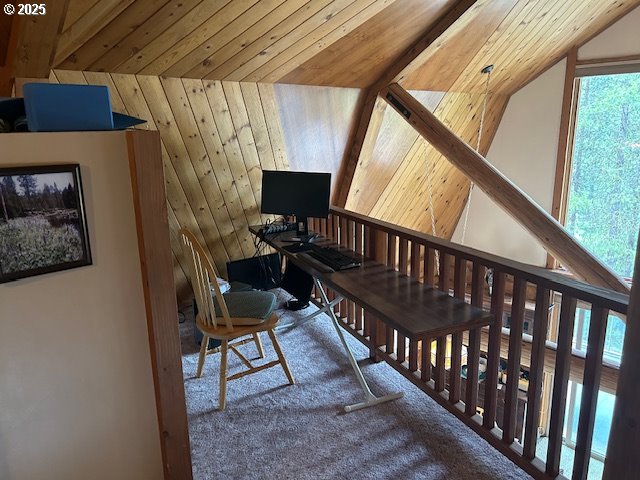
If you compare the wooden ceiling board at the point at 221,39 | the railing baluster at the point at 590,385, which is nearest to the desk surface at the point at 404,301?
the railing baluster at the point at 590,385

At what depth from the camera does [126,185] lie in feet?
4.84

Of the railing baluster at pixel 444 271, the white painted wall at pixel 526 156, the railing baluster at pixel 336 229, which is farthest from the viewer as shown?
the white painted wall at pixel 526 156

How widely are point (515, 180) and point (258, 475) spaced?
5.00 metres

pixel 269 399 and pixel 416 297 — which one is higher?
pixel 416 297

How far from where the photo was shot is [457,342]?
233cm

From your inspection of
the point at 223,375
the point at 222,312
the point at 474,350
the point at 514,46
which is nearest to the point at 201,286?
the point at 222,312

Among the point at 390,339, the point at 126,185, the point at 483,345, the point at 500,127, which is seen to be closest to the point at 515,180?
the point at 500,127

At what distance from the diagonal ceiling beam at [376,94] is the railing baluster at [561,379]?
246 centimetres

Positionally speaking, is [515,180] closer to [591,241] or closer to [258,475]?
[591,241]

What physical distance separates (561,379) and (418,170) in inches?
145

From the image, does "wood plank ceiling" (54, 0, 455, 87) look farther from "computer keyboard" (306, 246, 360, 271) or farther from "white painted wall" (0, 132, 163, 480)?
"computer keyboard" (306, 246, 360, 271)

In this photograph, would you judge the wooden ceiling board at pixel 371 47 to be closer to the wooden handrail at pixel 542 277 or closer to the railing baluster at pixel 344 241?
the railing baluster at pixel 344 241

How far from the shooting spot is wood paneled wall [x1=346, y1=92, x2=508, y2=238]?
4.52 meters

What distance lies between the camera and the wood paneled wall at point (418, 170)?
452 cm
